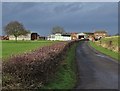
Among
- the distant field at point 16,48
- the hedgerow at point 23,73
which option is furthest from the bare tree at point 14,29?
the hedgerow at point 23,73

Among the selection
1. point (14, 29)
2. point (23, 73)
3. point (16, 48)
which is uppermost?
point (14, 29)

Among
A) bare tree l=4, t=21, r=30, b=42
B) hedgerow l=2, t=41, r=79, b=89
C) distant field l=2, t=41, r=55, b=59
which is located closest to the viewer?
hedgerow l=2, t=41, r=79, b=89

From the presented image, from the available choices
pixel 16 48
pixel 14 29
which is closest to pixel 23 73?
pixel 16 48

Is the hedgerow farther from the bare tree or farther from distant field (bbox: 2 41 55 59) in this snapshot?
the bare tree

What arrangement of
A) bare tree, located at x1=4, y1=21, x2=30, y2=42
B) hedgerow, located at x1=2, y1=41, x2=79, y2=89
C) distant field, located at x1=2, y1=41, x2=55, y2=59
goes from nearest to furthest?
hedgerow, located at x1=2, y1=41, x2=79, y2=89 → distant field, located at x1=2, y1=41, x2=55, y2=59 → bare tree, located at x1=4, y1=21, x2=30, y2=42

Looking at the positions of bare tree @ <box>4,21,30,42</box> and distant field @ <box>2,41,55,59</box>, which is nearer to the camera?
distant field @ <box>2,41,55,59</box>

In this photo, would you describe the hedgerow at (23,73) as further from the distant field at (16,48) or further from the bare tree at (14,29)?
the bare tree at (14,29)

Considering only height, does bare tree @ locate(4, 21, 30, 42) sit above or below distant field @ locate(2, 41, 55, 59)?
above

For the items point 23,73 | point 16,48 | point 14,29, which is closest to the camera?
point 23,73

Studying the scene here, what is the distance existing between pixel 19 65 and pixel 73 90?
4.25 metres

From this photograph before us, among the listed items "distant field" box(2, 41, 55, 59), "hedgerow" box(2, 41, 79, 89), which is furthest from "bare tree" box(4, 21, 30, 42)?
"hedgerow" box(2, 41, 79, 89)

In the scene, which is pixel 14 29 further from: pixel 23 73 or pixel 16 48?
pixel 23 73

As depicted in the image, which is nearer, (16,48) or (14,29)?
(16,48)

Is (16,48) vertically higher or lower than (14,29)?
lower
